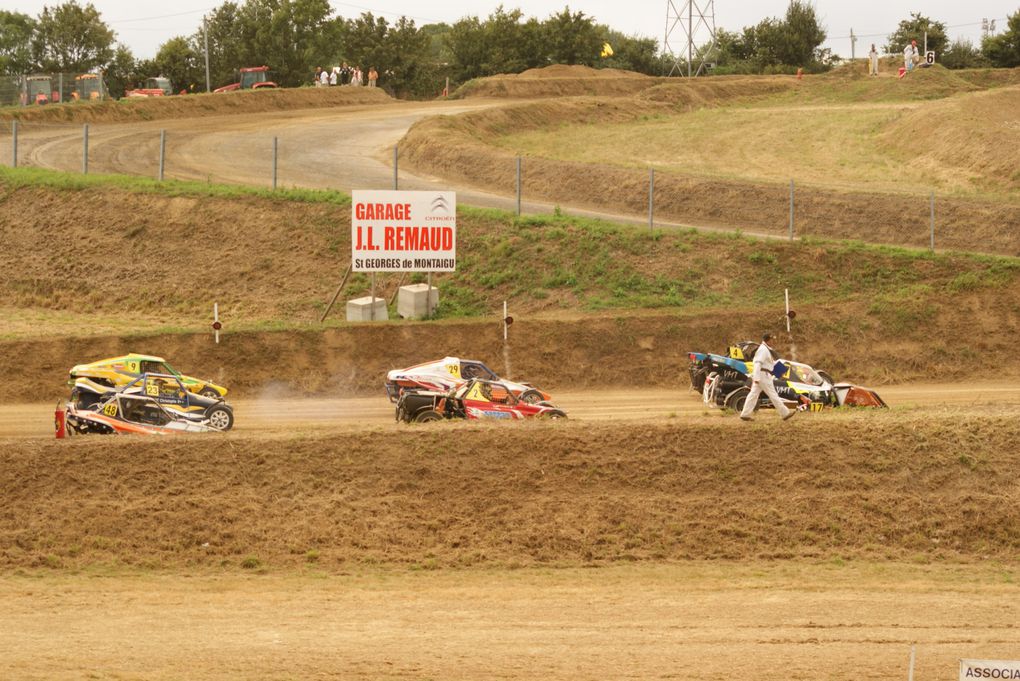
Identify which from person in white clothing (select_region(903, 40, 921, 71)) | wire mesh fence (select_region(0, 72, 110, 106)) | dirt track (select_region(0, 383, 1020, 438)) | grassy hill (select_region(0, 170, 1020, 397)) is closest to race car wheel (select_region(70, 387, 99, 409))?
dirt track (select_region(0, 383, 1020, 438))

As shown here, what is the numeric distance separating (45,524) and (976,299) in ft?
80.6

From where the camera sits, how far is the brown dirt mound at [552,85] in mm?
75250

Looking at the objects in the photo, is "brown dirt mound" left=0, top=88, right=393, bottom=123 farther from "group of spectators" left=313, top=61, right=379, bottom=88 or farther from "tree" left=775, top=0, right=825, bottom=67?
"tree" left=775, top=0, right=825, bottom=67

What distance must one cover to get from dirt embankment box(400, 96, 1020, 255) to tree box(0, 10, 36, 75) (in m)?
48.0

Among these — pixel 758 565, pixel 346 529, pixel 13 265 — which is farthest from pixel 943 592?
pixel 13 265

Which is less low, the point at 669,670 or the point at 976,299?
the point at 976,299

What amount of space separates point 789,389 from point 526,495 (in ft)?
23.3

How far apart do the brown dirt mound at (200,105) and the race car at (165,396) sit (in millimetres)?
37591

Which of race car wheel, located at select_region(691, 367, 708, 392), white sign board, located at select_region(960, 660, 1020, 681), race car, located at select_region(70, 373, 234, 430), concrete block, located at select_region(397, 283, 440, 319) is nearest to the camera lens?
white sign board, located at select_region(960, 660, 1020, 681)

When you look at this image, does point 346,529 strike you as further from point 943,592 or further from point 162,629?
point 943,592

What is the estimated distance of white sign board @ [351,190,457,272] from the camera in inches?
1277

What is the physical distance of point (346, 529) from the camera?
835 inches

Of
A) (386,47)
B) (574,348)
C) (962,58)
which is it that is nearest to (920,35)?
(962,58)

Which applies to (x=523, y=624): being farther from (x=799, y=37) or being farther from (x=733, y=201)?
(x=799, y=37)
